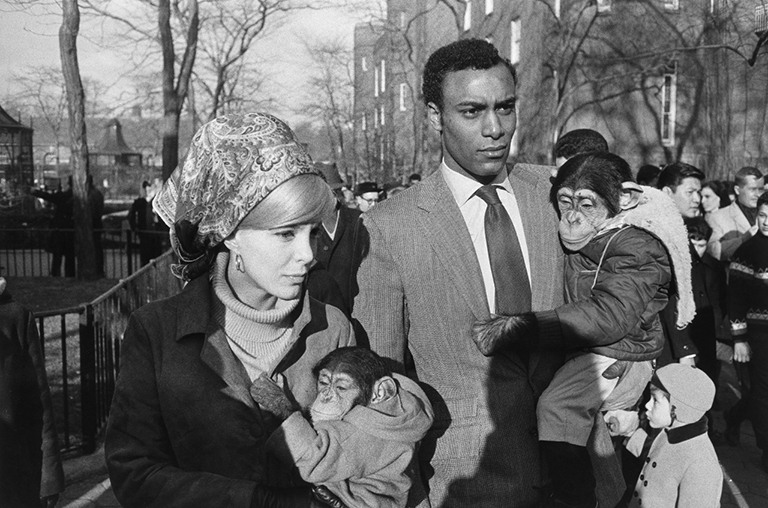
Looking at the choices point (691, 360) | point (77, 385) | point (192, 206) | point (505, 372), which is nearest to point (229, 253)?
point (192, 206)

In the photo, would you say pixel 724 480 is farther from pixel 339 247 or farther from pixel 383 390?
pixel 383 390

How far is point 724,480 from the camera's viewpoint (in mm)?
6637

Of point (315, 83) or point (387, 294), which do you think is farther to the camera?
point (315, 83)

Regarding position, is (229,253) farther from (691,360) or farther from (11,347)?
(691,360)

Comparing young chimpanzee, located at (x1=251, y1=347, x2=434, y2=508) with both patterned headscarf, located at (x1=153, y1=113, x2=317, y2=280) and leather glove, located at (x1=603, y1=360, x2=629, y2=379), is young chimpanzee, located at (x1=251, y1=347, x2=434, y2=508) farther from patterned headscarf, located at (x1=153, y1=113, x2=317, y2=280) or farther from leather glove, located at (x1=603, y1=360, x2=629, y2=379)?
leather glove, located at (x1=603, y1=360, x2=629, y2=379)

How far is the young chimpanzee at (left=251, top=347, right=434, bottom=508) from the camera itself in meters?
2.21

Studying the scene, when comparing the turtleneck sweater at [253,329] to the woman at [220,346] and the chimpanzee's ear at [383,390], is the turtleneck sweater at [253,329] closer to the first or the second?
the woman at [220,346]

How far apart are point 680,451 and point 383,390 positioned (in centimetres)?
292

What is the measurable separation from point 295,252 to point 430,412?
2.06 feet

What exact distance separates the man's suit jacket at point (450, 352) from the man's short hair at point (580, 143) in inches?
100

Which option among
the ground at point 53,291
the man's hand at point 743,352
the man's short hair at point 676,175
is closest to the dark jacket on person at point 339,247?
the man's short hair at point 676,175

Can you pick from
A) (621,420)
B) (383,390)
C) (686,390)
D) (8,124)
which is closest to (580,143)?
(686,390)

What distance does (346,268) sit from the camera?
5.62m

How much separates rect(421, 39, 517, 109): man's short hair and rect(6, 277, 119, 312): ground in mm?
10988
